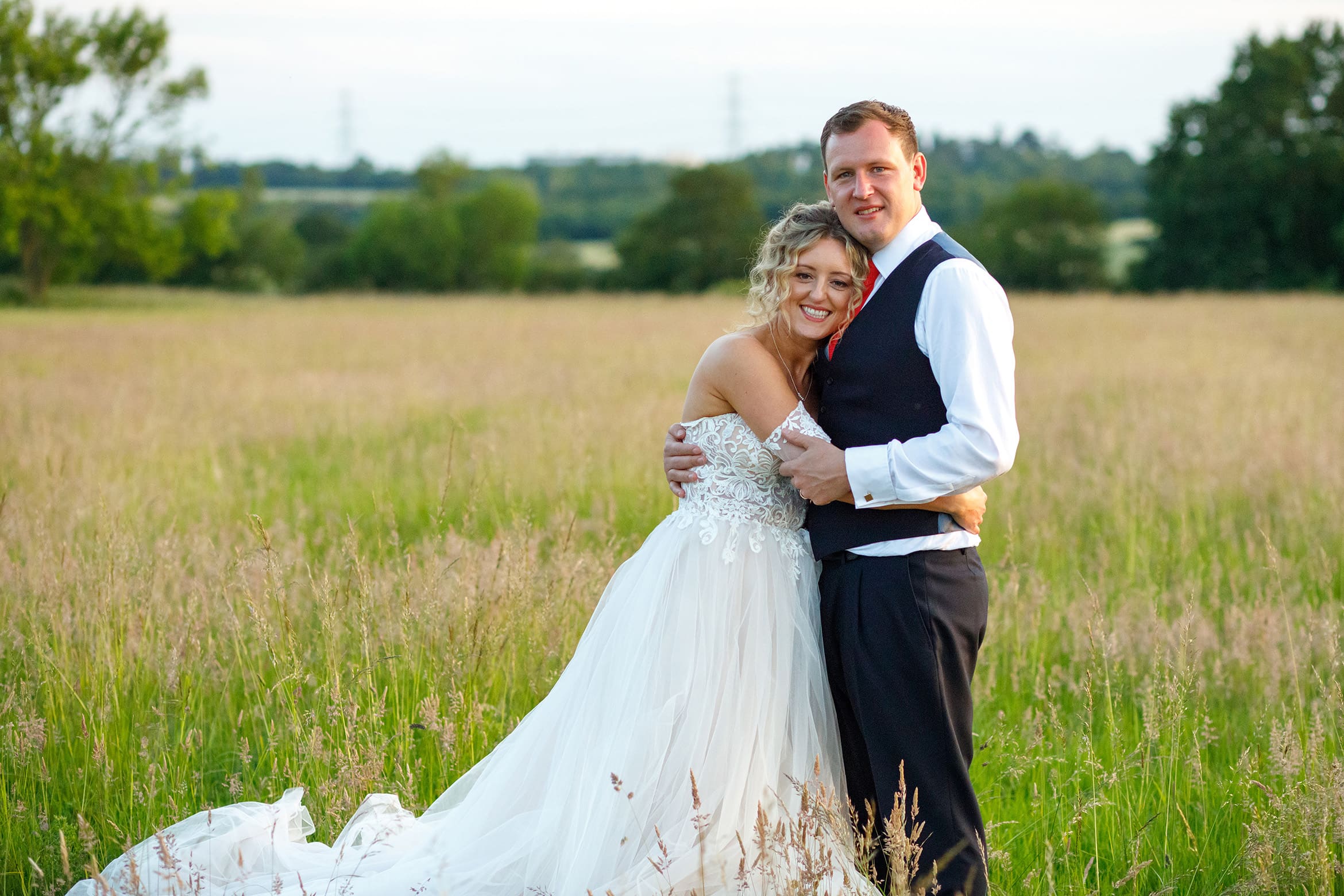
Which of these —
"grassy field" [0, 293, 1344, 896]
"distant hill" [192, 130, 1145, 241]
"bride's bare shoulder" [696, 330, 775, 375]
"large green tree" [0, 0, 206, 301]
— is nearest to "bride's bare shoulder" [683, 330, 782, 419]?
"bride's bare shoulder" [696, 330, 775, 375]

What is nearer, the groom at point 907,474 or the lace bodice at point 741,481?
the groom at point 907,474

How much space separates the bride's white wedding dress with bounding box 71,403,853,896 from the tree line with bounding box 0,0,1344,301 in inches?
1522

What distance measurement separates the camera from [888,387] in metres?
3.10

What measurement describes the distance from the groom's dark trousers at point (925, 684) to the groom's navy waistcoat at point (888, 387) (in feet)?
0.32

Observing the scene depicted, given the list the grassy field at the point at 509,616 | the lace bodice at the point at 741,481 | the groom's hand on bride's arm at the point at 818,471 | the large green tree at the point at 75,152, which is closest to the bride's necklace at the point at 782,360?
the lace bodice at the point at 741,481

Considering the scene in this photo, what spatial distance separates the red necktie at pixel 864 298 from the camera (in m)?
3.24

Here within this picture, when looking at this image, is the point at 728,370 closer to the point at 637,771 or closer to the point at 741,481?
the point at 741,481

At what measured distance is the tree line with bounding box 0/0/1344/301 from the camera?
3678cm

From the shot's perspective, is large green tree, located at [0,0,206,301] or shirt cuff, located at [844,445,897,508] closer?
shirt cuff, located at [844,445,897,508]

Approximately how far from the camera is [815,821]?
2859 mm

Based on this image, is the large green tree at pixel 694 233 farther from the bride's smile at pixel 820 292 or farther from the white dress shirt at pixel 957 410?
the white dress shirt at pixel 957 410

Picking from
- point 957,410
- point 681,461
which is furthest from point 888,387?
point 681,461

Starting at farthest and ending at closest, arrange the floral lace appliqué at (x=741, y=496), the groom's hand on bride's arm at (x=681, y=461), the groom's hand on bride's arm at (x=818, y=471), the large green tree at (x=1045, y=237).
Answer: the large green tree at (x=1045, y=237), the groom's hand on bride's arm at (x=681, y=461), the floral lace appliqué at (x=741, y=496), the groom's hand on bride's arm at (x=818, y=471)

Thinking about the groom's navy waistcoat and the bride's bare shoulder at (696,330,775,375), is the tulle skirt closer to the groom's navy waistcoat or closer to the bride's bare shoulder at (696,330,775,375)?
the groom's navy waistcoat
